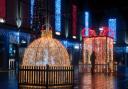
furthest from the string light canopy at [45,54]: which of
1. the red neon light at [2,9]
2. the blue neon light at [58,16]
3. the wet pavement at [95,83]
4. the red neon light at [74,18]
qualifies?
the red neon light at [74,18]

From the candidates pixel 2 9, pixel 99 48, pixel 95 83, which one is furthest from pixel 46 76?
pixel 2 9

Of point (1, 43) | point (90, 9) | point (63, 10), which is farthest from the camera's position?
point (90, 9)

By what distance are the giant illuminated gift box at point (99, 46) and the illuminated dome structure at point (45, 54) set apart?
19231 millimetres

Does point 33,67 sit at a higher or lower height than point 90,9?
lower

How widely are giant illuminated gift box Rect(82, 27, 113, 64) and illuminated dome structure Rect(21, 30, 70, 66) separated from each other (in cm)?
1923

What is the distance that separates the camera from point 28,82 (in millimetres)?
16469

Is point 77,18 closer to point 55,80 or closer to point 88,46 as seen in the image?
point 88,46

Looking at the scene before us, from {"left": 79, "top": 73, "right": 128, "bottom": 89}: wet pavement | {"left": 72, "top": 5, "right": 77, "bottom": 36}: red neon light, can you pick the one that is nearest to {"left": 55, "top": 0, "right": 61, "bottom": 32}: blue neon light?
{"left": 72, "top": 5, "right": 77, "bottom": 36}: red neon light

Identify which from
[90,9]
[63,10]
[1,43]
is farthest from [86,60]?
[90,9]

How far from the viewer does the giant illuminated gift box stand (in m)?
35.7

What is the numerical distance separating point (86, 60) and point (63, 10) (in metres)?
33.4

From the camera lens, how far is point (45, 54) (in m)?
16.3

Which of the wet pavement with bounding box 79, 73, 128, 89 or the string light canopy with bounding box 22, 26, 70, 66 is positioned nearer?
the string light canopy with bounding box 22, 26, 70, 66

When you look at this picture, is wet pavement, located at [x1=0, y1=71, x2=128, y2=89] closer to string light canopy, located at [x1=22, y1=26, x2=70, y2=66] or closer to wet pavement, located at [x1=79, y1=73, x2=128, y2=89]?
wet pavement, located at [x1=79, y1=73, x2=128, y2=89]
